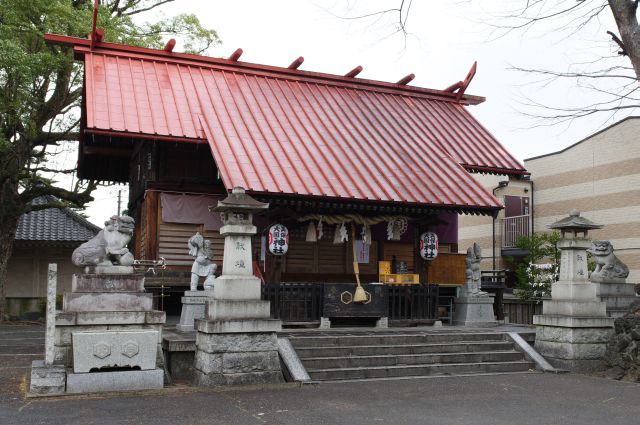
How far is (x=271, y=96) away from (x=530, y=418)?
42.7 feet

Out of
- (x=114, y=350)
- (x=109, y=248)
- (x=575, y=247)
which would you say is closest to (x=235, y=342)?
(x=114, y=350)

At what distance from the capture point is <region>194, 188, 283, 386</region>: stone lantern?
10680 millimetres

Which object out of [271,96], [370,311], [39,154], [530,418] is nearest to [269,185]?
[370,311]

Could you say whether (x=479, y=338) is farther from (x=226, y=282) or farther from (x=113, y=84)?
(x=113, y=84)

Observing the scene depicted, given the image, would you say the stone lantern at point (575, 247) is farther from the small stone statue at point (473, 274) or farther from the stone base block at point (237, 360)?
the stone base block at point (237, 360)

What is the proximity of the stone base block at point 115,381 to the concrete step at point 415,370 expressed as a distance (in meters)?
2.74

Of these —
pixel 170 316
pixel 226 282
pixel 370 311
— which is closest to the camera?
pixel 226 282

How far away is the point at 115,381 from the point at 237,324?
214cm

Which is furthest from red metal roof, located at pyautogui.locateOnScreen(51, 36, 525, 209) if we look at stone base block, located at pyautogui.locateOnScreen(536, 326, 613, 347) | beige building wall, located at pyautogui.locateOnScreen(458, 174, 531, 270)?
beige building wall, located at pyautogui.locateOnScreen(458, 174, 531, 270)

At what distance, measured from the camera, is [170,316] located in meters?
18.5

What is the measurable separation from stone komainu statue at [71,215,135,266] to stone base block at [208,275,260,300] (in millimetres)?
1592

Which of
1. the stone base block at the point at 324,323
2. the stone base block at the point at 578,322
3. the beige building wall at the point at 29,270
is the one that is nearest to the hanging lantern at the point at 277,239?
the stone base block at the point at 324,323

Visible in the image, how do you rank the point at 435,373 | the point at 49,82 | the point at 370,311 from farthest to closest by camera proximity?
1. the point at 49,82
2. the point at 370,311
3. the point at 435,373

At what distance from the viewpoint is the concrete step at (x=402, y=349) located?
12305mm
